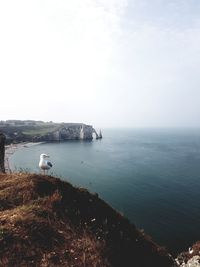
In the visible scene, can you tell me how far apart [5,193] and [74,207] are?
10.1 ft

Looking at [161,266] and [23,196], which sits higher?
[23,196]

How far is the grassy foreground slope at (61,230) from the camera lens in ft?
25.8

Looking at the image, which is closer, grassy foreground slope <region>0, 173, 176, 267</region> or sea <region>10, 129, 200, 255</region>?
grassy foreground slope <region>0, 173, 176, 267</region>

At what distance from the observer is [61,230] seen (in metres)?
9.31

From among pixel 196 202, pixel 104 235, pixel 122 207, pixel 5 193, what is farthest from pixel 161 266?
pixel 196 202

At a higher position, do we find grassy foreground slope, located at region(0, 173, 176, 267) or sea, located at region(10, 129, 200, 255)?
grassy foreground slope, located at region(0, 173, 176, 267)

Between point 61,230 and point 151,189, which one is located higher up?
point 61,230

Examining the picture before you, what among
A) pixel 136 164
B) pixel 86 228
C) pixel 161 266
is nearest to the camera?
pixel 86 228

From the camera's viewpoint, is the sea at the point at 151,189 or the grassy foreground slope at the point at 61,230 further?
the sea at the point at 151,189

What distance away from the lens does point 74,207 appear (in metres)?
11.3

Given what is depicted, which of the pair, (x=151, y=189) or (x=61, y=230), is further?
(x=151, y=189)

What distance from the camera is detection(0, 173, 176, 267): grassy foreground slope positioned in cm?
787

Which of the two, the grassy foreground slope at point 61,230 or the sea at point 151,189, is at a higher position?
the grassy foreground slope at point 61,230

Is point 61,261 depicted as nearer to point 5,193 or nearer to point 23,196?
point 23,196
